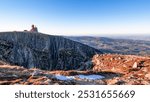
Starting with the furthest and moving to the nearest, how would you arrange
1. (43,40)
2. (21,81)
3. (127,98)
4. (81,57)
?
1. (43,40)
2. (81,57)
3. (21,81)
4. (127,98)

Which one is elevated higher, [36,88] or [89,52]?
[36,88]

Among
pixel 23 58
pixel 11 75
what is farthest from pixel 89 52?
pixel 11 75

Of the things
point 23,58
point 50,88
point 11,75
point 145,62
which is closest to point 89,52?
point 23,58

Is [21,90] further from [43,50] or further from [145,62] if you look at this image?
[43,50]

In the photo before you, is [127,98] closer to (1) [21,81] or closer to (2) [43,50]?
(1) [21,81]

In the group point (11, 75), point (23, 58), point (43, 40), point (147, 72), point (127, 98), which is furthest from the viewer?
point (43, 40)

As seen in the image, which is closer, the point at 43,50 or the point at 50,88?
the point at 50,88
